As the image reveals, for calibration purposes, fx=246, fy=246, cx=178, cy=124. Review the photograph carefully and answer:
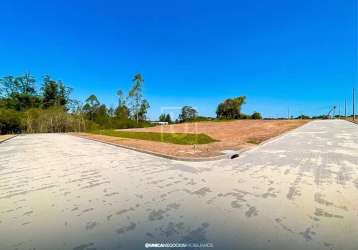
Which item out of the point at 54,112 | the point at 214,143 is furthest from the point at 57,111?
the point at 214,143

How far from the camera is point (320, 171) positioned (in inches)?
278

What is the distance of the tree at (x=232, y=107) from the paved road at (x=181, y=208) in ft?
238

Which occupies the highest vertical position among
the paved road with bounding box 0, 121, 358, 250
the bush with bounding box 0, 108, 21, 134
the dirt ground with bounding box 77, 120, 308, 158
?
the bush with bounding box 0, 108, 21, 134

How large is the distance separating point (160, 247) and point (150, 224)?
623 mm

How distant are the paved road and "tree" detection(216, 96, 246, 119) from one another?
72.6 meters

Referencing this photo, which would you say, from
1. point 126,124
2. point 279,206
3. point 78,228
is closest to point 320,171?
point 279,206

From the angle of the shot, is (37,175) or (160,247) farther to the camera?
(37,175)

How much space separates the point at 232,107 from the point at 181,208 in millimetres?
76623

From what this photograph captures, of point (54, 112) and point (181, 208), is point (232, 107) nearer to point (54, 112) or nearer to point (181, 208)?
point (54, 112)

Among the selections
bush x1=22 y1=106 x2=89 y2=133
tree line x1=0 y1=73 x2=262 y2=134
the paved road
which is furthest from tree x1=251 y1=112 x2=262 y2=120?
the paved road

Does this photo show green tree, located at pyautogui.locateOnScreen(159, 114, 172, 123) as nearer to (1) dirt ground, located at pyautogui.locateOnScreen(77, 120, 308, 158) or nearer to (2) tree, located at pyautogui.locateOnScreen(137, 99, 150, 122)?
(2) tree, located at pyautogui.locateOnScreen(137, 99, 150, 122)

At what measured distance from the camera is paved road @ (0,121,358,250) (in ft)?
10.7

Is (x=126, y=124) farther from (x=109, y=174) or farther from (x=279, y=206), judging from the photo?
(x=279, y=206)

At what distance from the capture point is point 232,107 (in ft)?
258
